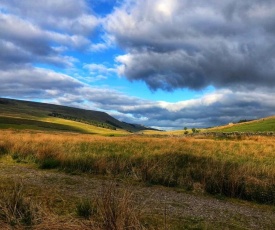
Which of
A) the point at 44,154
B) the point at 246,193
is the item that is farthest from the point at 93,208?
the point at 44,154

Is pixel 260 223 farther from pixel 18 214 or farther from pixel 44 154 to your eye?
pixel 44 154

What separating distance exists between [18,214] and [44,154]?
14543 mm

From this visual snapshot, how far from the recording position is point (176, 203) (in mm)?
10906

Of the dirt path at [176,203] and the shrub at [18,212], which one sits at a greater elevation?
the shrub at [18,212]

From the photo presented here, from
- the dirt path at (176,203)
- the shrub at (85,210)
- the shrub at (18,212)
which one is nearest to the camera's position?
the shrub at (18,212)

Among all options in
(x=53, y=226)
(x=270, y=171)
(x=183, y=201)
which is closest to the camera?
(x=53, y=226)

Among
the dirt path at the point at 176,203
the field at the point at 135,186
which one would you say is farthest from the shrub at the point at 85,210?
the dirt path at the point at 176,203

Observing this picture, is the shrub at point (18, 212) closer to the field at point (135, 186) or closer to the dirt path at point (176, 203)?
the field at point (135, 186)

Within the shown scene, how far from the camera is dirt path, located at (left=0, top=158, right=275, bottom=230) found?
9.09 m

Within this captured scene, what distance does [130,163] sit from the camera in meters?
16.9

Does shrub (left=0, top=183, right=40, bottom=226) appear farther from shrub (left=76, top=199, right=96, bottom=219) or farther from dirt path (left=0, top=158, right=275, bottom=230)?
dirt path (left=0, top=158, right=275, bottom=230)

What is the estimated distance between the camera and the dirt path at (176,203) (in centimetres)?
909

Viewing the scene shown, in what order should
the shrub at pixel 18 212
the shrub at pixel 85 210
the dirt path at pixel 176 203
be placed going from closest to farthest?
the shrub at pixel 18 212
the shrub at pixel 85 210
the dirt path at pixel 176 203

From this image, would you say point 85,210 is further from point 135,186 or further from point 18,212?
A: point 135,186
